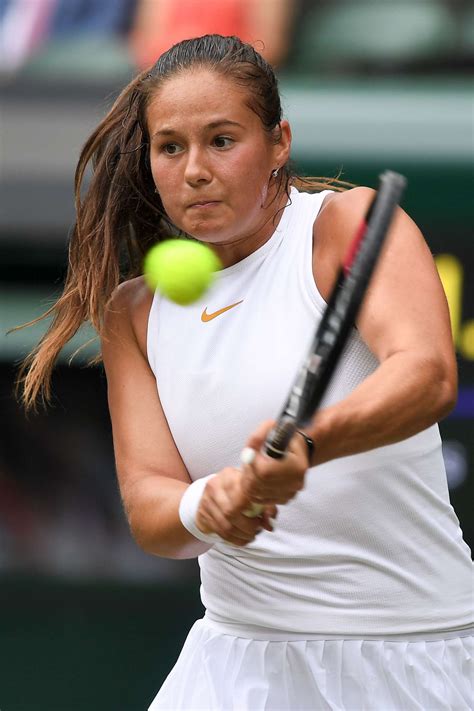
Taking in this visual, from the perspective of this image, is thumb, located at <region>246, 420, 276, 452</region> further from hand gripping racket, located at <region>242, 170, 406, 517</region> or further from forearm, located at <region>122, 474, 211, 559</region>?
forearm, located at <region>122, 474, 211, 559</region>

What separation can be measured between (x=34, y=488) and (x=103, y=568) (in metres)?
0.45

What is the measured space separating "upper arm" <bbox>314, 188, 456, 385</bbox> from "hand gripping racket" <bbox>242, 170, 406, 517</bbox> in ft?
0.64

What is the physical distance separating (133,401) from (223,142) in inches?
21.2

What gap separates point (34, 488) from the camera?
5727 mm

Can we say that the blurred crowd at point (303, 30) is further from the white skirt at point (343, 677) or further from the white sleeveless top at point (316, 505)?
the white skirt at point (343, 677)

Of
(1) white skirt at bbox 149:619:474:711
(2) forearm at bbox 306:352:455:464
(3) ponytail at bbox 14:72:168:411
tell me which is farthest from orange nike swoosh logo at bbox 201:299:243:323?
(1) white skirt at bbox 149:619:474:711

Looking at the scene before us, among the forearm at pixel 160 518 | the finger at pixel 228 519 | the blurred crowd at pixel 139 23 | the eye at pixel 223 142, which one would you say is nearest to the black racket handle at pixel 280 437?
the finger at pixel 228 519

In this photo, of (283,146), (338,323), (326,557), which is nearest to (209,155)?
(283,146)

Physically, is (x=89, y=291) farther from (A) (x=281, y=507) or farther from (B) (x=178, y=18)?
(B) (x=178, y=18)

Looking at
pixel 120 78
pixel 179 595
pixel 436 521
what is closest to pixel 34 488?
pixel 179 595

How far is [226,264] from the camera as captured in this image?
259 cm

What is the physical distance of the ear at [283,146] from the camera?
2.51m

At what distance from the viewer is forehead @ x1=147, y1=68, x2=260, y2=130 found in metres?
2.38

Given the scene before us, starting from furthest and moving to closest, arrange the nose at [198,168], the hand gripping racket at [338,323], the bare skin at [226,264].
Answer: the nose at [198,168] → the bare skin at [226,264] → the hand gripping racket at [338,323]
